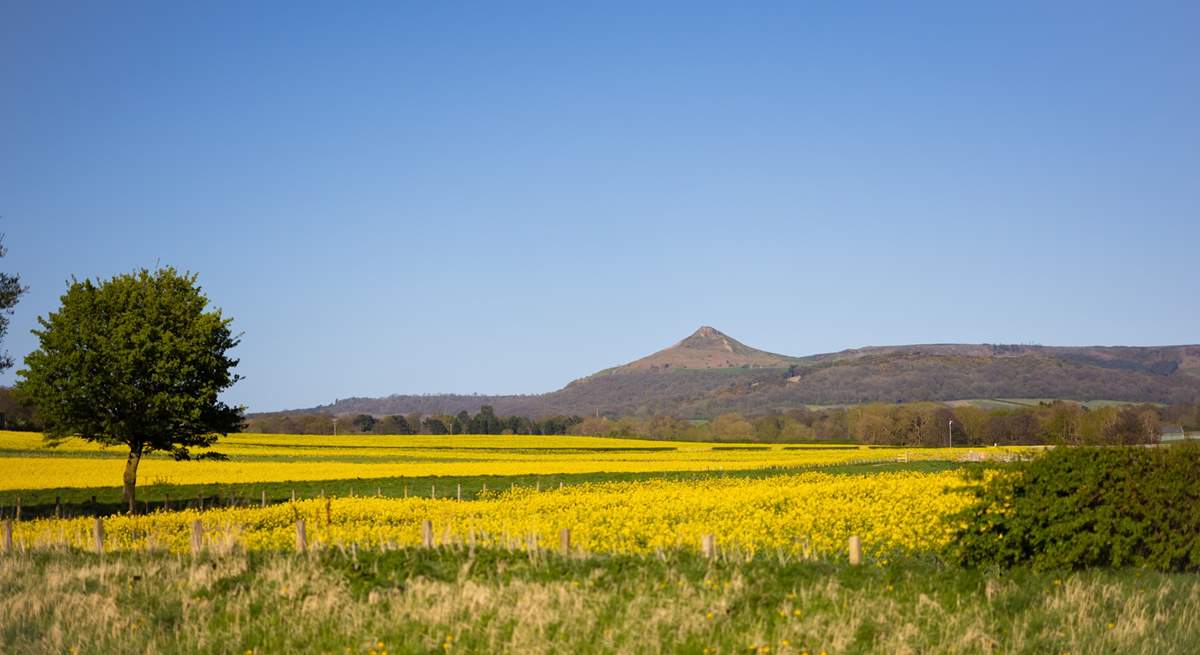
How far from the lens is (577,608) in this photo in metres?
14.1

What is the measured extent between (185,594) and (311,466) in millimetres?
52317

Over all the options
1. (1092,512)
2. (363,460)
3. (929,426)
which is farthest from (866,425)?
(1092,512)

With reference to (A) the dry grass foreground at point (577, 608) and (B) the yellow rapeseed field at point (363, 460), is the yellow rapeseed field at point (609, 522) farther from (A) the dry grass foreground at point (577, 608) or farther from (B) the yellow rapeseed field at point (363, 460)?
(B) the yellow rapeseed field at point (363, 460)

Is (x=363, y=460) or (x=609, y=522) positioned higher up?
(x=363, y=460)

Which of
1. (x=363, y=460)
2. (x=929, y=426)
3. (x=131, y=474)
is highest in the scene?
(x=929, y=426)

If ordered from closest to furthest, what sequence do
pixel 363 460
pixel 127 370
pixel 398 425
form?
pixel 127 370, pixel 363 460, pixel 398 425

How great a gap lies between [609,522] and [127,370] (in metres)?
22.0

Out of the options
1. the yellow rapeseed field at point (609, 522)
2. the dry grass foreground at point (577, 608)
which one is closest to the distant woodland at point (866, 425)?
the yellow rapeseed field at point (609, 522)

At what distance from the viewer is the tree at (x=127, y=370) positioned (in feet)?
136

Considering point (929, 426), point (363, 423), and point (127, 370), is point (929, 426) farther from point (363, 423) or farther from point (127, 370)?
point (127, 370)

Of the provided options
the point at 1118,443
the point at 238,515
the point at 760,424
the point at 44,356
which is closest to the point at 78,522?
the point at 238,515

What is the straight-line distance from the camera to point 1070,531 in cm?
1869

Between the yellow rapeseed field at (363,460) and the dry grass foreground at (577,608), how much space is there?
65.4 feet

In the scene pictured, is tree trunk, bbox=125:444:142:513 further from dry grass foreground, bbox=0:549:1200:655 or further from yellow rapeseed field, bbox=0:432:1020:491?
dry grass foreground, bbox=0:549:1200:655
